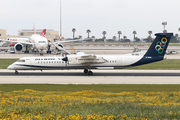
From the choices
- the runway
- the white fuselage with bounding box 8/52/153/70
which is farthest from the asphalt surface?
the white fuselage with bounding box 8/52/153/70

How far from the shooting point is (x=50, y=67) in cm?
3556

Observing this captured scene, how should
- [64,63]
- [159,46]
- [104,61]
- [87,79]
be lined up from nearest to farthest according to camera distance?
[87,79]
[104,61]
[64,63]
[159,46]

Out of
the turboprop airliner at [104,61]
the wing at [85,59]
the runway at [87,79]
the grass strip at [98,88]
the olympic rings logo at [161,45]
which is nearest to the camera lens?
the grass strip at [98,88]

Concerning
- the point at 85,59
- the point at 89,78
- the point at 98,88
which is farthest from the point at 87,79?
the point at 98,88

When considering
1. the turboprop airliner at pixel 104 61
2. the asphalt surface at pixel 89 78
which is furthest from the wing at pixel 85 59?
the asphalt surface at pixel 89 78

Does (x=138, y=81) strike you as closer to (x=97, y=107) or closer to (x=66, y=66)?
(x=66, y=66)

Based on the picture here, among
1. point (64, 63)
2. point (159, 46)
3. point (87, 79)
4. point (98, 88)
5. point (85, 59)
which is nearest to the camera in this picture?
point (98, 88)

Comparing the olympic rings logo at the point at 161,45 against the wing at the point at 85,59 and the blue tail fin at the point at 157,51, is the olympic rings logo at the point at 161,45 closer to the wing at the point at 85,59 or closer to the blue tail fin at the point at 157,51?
the blue tail fin at the point at 157,51

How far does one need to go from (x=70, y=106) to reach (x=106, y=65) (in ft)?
74.4

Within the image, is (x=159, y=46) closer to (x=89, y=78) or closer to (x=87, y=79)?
(x=89, y=78)

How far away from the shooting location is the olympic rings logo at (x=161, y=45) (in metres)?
35.4

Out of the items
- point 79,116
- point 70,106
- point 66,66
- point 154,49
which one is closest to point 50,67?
point 66,66

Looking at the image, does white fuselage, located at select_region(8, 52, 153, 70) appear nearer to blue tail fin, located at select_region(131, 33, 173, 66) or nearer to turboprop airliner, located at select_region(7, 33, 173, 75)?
turboprop airliner, located at select_region(7, 33, 173, 75)

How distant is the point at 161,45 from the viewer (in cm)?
3556
